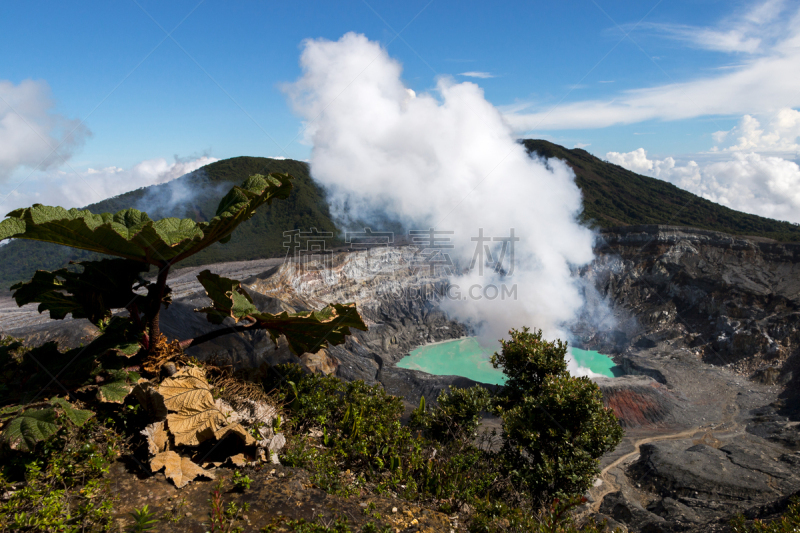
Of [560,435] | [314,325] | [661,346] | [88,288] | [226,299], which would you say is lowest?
[661,346]

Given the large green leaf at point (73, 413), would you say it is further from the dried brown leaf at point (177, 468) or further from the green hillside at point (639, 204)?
the green hillside at point (639, 204)

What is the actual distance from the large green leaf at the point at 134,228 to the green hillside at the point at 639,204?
228 feet

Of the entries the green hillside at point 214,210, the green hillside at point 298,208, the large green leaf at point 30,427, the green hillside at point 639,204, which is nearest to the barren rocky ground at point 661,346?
the large green leaf at point 30,427

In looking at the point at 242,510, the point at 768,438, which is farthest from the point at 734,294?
the point at 242,510

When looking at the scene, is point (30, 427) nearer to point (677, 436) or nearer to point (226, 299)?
point (226, 299)

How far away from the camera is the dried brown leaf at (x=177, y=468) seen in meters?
3.32

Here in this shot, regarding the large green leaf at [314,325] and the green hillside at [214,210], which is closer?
the large green leaf at [314,325]

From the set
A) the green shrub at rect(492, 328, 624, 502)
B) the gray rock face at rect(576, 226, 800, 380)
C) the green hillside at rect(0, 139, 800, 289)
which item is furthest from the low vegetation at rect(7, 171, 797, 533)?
the green hillside at rect(0, 139, 800, 289)

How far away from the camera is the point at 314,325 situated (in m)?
4.08

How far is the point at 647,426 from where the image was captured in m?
22.9

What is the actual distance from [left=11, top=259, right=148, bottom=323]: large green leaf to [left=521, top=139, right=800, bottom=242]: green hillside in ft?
229

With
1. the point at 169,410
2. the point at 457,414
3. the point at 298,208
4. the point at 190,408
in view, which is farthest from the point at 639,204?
the point at 169,410

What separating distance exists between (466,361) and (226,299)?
33711 mm

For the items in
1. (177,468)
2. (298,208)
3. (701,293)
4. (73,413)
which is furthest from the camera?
(298,208)
